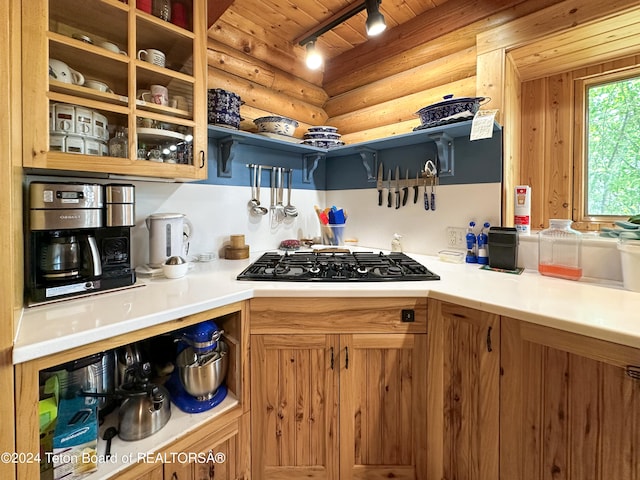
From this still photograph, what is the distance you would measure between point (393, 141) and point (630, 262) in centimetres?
115

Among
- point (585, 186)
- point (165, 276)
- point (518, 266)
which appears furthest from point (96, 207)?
point (585, 186)

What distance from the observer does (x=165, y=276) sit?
1270 millimetres

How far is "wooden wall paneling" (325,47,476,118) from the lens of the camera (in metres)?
1.63

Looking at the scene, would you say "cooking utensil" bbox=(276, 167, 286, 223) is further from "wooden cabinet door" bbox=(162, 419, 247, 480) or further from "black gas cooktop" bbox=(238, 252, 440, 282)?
"wooden cabinet door" bbox=(162, 419, 247, 480)

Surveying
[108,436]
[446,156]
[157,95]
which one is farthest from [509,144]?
[108,436]

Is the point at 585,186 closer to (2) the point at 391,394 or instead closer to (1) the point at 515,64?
(1) the point at 515,64

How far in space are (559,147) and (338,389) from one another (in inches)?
79.2

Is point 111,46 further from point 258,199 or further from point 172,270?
point 258,199

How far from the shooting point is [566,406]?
33.0 inches

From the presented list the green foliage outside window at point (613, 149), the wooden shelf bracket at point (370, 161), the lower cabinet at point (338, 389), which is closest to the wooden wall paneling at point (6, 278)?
the lower cabinet at point (338, 389)

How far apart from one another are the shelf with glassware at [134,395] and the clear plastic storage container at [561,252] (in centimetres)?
132

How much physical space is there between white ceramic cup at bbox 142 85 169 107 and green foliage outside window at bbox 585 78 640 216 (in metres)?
2.39

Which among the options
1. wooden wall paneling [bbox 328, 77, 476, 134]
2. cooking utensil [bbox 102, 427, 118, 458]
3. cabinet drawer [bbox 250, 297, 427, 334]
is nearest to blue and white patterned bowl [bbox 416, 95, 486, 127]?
wooden wall paneling [bbox 328, 77, 476, 134]

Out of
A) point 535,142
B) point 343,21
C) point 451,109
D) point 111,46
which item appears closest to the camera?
point 111,46
